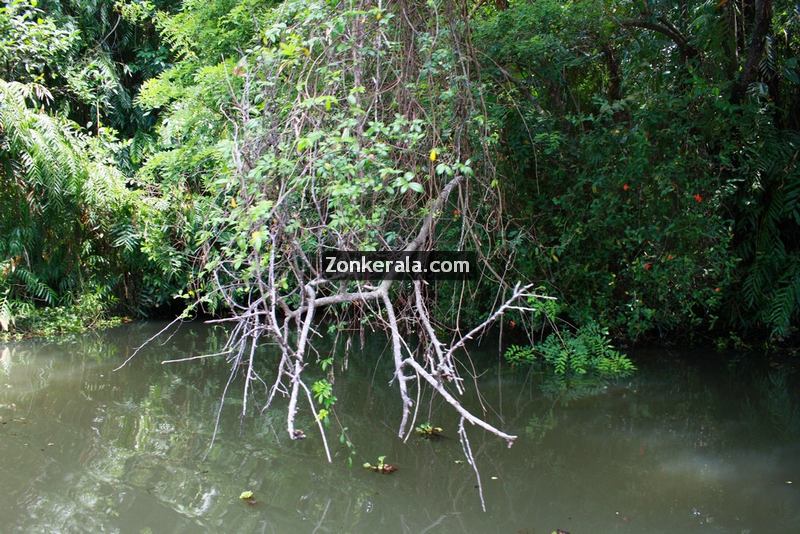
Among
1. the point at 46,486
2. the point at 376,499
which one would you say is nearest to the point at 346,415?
the point at 376,499

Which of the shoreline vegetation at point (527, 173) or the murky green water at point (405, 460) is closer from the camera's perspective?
the murky green water at point (405, 460)

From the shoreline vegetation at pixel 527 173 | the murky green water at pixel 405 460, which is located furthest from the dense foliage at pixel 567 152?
the murky green water at pixel 405 460

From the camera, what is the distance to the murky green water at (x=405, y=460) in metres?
3.08

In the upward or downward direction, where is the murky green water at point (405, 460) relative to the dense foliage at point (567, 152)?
downward

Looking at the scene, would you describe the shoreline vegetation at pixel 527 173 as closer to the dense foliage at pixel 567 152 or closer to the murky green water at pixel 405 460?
the dense foliage at pixel 567 152

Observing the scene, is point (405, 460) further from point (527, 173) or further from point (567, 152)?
point (567, 152)

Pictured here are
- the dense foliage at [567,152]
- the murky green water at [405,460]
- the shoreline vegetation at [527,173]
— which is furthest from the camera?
the dense foliage at [567,152]

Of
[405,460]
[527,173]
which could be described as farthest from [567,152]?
[405,460]

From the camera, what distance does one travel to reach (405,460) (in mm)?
3688

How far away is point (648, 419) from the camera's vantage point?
4.39 meters

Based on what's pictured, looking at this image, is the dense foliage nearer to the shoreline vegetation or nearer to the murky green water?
the shoreline vegetation

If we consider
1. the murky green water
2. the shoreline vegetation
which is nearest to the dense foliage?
the shoreline vegetation

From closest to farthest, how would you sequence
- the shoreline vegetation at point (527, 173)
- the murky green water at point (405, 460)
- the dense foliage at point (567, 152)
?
the murky green water at point (405, 460), the shoreline vegetation at point (527, 173), the dense foliage at point (567, 152)

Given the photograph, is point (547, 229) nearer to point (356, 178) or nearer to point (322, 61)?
point (322, 61)
